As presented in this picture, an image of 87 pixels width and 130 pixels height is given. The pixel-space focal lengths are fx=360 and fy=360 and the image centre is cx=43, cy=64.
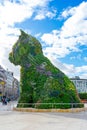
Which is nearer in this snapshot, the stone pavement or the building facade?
the stone pavement

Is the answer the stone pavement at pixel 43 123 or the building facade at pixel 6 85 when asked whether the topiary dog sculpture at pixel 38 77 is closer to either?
the stone pavement at pixel 43 123

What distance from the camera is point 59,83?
103 ft

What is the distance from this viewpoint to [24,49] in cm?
3309

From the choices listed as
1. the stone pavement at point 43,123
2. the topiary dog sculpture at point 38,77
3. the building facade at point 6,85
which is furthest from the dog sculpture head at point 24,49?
the building facade at point 6,85

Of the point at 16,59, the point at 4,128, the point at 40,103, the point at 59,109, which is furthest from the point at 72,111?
the point at 4,128

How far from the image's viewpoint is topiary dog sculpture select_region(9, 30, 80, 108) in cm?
3090

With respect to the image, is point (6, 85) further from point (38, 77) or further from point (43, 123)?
point (43, 123)

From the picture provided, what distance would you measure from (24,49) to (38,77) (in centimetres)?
299

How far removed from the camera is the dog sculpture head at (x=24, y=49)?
109ft

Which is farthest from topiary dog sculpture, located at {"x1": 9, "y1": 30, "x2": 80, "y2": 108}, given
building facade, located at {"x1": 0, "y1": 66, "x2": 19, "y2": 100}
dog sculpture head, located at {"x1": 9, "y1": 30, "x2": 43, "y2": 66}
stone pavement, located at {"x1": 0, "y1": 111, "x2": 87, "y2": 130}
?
building facade, located at {"x1": 0, "y1": 66, "x2": 19, "y2": 100}

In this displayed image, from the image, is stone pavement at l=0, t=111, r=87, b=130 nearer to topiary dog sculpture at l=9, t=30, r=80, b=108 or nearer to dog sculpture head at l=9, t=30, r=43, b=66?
topiary dog sculpture at l=9, t=30, r=80, b=108

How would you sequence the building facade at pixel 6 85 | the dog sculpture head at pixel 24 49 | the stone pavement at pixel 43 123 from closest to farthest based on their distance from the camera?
1. the stone pavement at pixel 43 123
2. the dog sculpture head at pixel 24 49
3. the building facade at pixel 6 85

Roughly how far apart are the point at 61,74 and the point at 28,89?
10.7 feet

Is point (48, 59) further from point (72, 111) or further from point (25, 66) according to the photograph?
point (72, 111)
